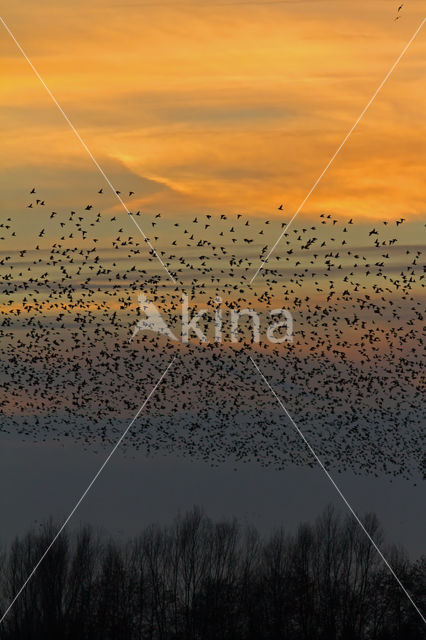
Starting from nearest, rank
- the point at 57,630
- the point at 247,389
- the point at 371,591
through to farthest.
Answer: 1. the point at 247,389
2. the point at 57,630
3. the point at 371,591

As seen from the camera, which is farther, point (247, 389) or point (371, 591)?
point (371, 591)

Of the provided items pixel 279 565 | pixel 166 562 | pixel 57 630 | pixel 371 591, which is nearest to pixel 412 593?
pixel 371 591

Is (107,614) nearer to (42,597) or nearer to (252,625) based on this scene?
(42,597)

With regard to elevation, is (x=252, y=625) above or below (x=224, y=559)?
below

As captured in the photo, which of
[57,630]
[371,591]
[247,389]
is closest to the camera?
[247,389]

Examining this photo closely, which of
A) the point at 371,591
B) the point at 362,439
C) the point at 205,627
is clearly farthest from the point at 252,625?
the point at 362,439

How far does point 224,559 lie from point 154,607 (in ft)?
20.5

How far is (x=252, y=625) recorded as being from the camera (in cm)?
7581

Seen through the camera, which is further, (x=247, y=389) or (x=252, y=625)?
(x=252, y=625)

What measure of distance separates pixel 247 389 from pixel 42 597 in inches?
1062

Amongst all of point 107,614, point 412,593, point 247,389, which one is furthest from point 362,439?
point 107,614

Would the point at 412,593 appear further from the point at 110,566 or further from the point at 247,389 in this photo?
the point at 247,389

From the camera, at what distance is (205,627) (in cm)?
7525

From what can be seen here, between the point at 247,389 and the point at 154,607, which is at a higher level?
the point at 247,389
